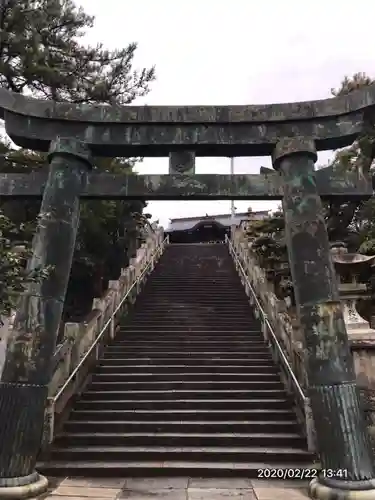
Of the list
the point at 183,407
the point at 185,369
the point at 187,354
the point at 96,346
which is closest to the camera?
the point at 183,407

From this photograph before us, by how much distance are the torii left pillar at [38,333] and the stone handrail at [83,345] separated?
1.47 meters

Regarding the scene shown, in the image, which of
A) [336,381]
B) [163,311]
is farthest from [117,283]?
[336,381]

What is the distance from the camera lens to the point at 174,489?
5.44 m

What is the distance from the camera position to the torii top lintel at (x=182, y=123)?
6.80 meters

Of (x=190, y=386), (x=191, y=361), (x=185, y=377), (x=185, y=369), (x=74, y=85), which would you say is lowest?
(x=190, y=386)

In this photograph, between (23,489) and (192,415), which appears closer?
(23,489)

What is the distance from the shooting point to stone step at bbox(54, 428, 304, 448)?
663 cm

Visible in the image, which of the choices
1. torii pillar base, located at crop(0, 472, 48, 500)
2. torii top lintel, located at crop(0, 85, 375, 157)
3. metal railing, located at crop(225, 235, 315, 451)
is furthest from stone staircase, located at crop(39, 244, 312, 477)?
torii top lintel, located at crop(0, 85, 375, 157)

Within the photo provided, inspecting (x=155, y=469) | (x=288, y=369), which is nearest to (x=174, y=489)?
(x=155, y=469)

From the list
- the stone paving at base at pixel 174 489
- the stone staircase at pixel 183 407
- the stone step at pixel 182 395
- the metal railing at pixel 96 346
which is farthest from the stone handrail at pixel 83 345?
the stone paving at base at pixel 174 489

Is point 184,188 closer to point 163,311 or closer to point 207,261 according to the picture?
point 163,311

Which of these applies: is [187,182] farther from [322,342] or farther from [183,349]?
[183,349]

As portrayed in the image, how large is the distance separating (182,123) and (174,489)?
5.01 metres

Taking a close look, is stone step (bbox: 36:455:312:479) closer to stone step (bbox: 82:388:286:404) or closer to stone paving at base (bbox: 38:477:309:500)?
stone paving at base (bbox: 38:477:309:500)
